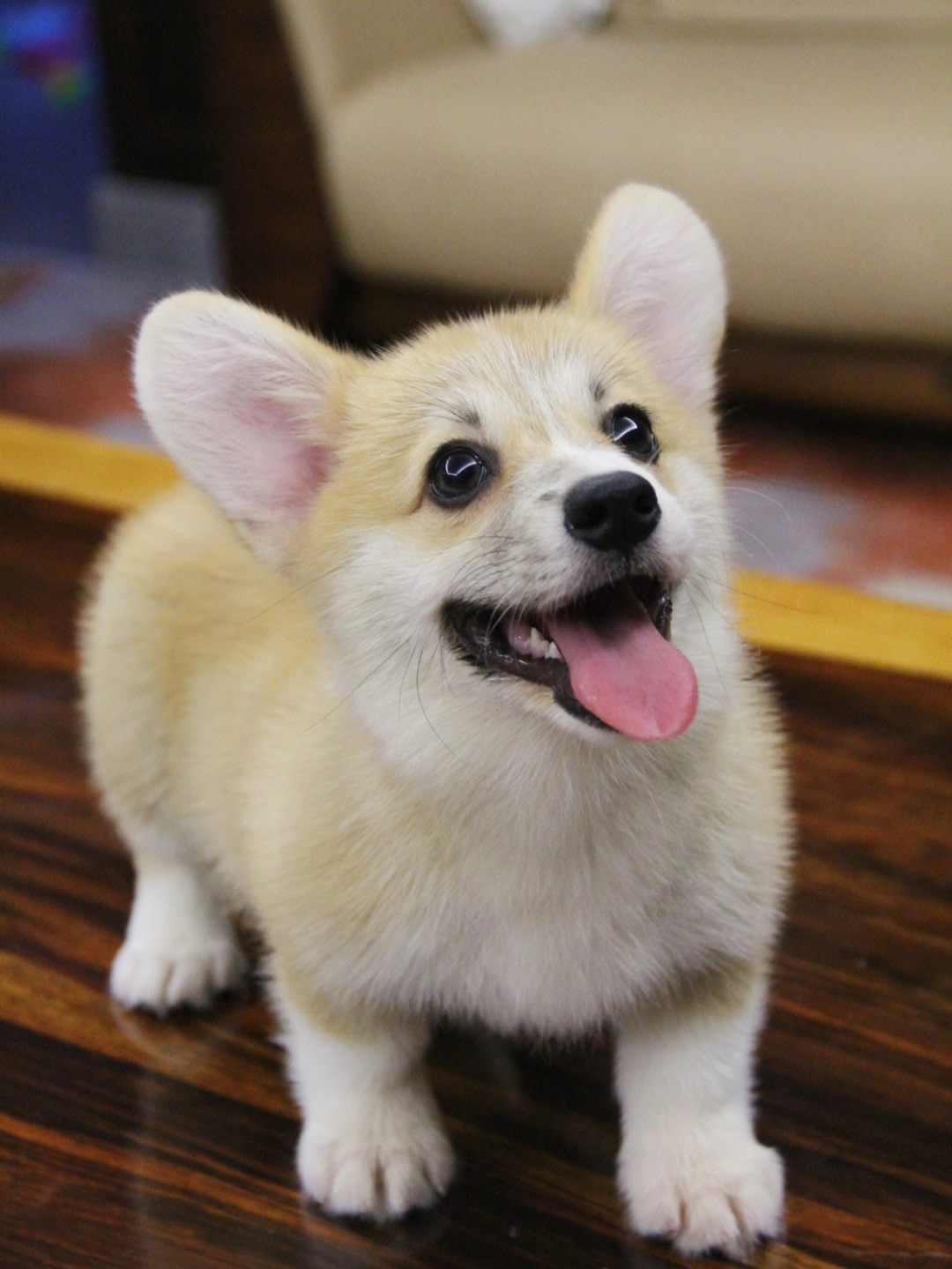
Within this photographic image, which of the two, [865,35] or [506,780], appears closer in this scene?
[506,780]

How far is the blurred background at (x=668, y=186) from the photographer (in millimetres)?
2361

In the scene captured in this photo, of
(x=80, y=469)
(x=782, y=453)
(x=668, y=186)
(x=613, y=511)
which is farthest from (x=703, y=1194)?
(x=782, y=453)

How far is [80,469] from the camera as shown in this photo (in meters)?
2.23

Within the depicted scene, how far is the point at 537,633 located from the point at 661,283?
0.37m

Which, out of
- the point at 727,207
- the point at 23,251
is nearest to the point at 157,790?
the point at 727,207

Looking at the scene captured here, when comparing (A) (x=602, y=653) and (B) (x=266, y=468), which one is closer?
(A) (x=602, y=653)

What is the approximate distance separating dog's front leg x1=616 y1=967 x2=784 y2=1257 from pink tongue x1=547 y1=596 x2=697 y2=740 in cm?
26

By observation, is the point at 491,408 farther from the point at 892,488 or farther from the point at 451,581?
the point at 892,488

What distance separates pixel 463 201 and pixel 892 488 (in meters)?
0.90

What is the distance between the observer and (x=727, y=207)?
2.42m

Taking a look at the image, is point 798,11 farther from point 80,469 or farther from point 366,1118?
point 366,1118

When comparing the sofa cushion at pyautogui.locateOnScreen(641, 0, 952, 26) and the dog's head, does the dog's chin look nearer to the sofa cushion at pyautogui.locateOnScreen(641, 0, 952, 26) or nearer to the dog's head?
the dog's head

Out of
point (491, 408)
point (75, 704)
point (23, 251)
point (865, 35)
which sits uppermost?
point (491, 408)

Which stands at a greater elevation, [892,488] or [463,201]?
[463,201]
